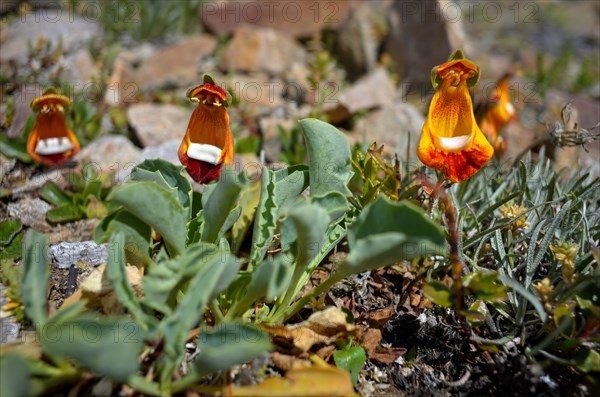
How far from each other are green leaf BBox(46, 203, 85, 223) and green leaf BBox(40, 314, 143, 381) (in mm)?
1355

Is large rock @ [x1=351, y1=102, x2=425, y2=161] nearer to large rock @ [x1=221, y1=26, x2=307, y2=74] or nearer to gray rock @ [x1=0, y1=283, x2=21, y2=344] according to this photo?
large rock @ [x1=221, y1=26, x2=307, y2=74]

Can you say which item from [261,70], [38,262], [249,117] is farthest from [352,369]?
[261,70]

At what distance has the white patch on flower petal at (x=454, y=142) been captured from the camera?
Answer: 2.05 m

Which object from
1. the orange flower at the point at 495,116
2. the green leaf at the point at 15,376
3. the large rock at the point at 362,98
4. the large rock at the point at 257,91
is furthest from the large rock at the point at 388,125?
the green leaf at the point at 15,376

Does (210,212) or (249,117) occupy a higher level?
(249,117)

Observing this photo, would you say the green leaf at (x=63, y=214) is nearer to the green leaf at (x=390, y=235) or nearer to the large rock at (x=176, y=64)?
the green leaf at (x=390, y=235)

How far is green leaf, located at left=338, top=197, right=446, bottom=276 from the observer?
59.6 inches

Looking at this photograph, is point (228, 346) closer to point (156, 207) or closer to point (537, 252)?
point (156, 207)

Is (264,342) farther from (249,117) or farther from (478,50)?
(478,50)

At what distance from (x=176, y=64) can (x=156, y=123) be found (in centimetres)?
152

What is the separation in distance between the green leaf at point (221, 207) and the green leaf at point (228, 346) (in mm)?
488

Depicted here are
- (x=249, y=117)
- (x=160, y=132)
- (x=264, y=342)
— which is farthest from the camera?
(x=249, y=117)

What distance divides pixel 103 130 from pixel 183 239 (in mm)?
2302

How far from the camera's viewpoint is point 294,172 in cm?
211
